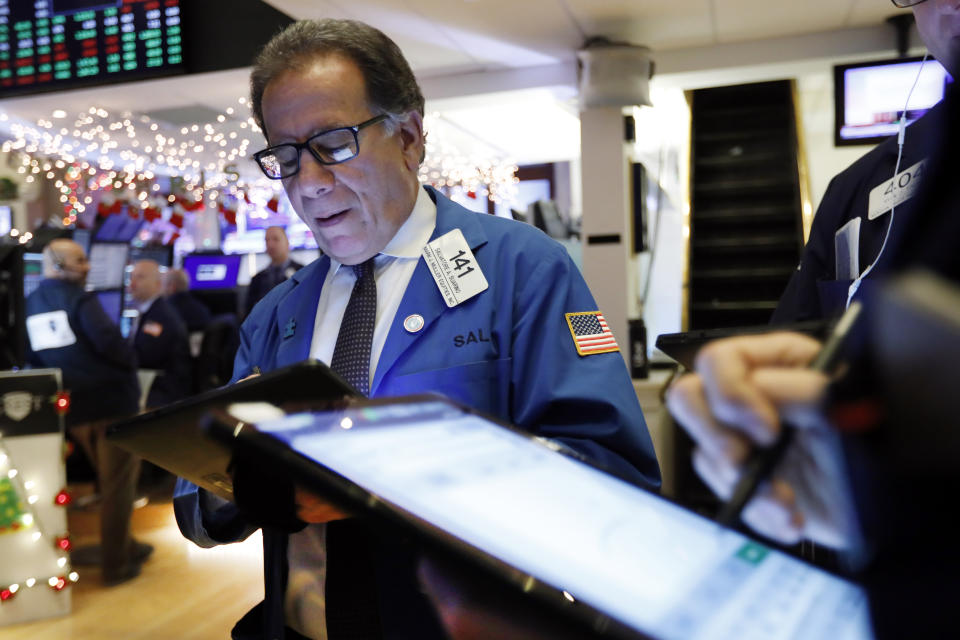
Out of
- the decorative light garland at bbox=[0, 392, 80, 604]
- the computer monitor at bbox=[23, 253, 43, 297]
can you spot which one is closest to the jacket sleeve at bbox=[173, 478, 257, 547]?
the decorative light garland at bbox=[0, 392, 80, 604]

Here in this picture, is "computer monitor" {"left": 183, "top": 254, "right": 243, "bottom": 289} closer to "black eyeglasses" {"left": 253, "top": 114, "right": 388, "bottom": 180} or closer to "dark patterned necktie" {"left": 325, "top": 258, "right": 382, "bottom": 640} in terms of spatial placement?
"black eyeglasses" {"left": 253, "top": 114, "right": 388, "bottom": 180}

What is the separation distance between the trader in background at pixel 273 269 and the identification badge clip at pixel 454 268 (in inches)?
168

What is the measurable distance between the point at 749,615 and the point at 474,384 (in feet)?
2.30

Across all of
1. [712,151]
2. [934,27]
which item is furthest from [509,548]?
[712,151]

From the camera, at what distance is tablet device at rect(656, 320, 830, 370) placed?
25 centimetres

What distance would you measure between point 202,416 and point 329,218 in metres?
0.69

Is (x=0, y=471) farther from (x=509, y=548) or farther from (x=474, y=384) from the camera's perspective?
(x=509, y=548)

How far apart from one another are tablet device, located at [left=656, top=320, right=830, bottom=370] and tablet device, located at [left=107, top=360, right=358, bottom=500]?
248mm

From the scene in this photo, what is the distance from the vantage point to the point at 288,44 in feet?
3.71

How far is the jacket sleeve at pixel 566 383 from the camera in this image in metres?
0.90

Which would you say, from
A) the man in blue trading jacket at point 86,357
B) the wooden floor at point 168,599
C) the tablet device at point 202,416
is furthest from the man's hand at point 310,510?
the man in blue trading jacket at point 86,357

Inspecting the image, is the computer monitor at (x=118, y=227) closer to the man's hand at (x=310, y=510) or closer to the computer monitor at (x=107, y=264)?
the computer monitor at (x=107, y=264)

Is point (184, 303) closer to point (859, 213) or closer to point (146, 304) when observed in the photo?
point (146, 304)

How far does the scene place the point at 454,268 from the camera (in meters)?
1.08
